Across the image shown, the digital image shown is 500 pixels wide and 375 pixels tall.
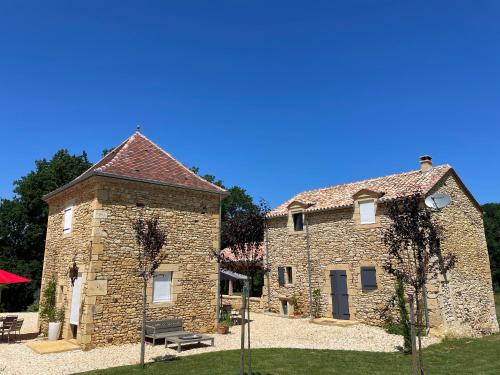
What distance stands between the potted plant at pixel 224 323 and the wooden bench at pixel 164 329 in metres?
1.58

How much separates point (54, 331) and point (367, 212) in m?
12.0

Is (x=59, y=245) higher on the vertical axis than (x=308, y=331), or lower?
higher

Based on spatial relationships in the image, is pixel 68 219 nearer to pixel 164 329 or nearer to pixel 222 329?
pixel 164 329

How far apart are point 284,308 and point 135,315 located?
9.21m

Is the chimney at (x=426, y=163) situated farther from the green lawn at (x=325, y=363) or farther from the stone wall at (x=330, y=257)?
the green lawn at (x=325, y=363)

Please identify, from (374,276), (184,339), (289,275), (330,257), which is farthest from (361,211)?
(184,339)

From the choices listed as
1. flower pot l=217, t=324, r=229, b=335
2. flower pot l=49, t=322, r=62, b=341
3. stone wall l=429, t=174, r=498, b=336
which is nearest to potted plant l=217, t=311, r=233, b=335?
flower pot l=217, t=324, r=229, b=335

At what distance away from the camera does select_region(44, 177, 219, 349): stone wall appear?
10.6 m

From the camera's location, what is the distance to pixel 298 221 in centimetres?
1803

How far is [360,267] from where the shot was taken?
49.6ft

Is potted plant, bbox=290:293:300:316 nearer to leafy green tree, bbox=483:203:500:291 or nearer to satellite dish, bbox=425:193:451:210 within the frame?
satellite dish, bbox=425:193:451:210

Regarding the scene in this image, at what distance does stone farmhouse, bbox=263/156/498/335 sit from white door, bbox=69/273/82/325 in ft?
32.3

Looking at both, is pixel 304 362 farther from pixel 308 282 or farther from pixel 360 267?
pixel 308 282

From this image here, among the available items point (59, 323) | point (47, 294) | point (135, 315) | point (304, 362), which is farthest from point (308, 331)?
point (47, 294)
